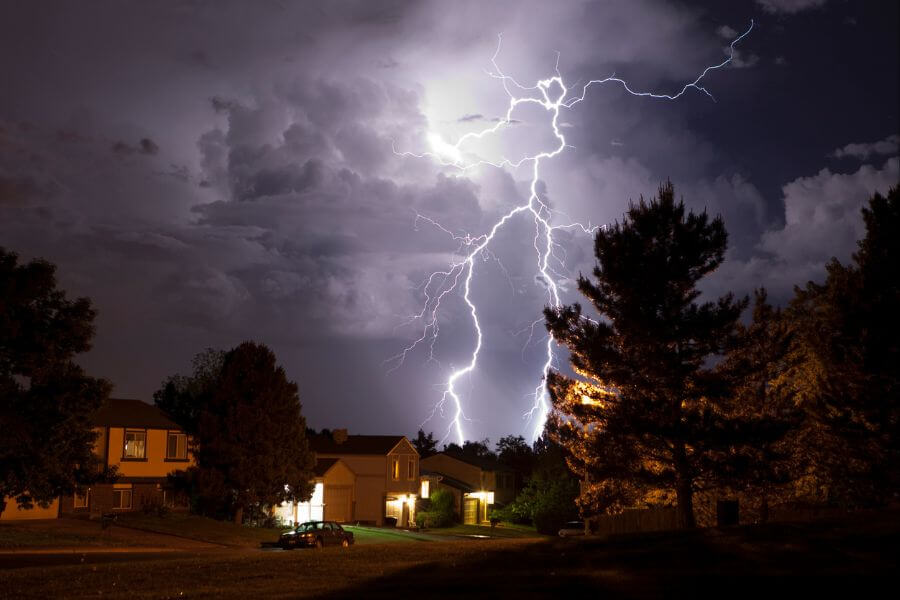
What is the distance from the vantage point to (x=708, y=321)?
80.1 ft

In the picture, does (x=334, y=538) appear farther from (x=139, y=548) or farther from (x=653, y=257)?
(x=653, y=257)

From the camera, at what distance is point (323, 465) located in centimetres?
5419

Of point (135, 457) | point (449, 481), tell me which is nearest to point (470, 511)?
point (449, 481)

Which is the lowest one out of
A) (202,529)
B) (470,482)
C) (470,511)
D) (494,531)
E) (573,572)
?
(494,531)

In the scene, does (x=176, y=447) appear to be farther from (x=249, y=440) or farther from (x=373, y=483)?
(x=373, y=483)

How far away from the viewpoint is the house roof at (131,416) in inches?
1789

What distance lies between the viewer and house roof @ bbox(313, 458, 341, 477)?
52.8m

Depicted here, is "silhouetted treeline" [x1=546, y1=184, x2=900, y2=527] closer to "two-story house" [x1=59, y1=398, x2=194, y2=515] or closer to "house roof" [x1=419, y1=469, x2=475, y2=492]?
"two-story house" [x1=59, y1=398, x2=194, y2=515]

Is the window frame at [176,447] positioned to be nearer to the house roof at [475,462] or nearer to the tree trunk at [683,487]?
the house roof at [475,462]

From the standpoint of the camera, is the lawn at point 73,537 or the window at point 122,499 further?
the window at point 122,499

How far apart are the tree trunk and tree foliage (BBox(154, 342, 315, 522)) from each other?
21.7m

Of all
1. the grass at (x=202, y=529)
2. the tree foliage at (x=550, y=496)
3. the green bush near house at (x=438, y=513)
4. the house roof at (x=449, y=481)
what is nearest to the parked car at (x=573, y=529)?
the tree foliage at (x=550, y=496)

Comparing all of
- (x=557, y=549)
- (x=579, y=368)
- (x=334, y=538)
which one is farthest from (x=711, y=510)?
(x=334, y=538)

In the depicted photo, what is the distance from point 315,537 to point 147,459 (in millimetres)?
17220
